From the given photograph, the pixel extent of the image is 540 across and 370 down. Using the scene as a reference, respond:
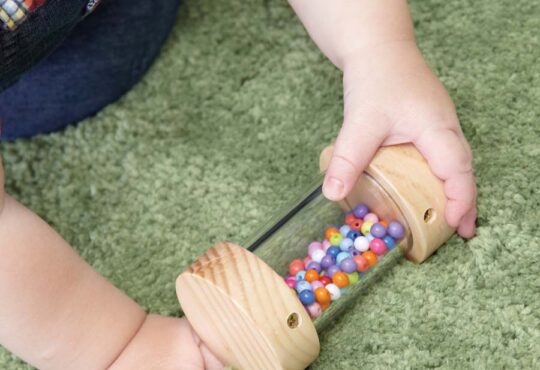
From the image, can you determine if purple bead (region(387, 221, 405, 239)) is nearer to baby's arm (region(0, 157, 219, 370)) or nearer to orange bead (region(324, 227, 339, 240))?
orange bead (region(324, 227, 339, 240))

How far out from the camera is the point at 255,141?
920 mm

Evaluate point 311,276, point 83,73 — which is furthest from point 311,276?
point 83,73

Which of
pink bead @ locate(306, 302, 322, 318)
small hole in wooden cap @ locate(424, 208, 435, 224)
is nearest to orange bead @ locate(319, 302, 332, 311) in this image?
pink bead @ locate(306, 302, 322, 318)

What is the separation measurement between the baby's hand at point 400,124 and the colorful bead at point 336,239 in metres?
0.04

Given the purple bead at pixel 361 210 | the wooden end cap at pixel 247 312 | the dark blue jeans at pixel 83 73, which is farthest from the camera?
the dark blue jeans at pixel 83 73

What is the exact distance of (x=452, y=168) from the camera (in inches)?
28.7

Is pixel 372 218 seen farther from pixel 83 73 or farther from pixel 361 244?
pixel 83 73

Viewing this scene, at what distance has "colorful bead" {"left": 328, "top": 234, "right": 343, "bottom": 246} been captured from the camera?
74cm

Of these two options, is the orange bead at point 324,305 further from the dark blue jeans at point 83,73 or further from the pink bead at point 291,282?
the dark blue jeans at point 83,73

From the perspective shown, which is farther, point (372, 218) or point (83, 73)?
point (83, 73)

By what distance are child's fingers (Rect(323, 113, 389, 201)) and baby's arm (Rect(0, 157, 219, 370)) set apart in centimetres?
18

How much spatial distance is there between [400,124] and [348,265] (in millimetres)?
135

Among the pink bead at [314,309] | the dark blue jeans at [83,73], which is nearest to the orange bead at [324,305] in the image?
the pink bead at [314,309]

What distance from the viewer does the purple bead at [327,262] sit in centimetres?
73
